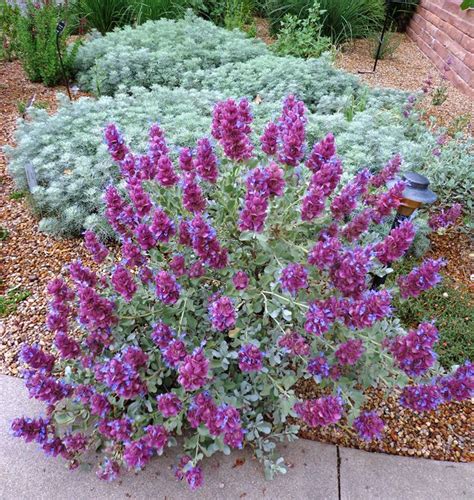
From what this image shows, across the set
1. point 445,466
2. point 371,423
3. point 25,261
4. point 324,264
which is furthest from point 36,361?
point 445,466

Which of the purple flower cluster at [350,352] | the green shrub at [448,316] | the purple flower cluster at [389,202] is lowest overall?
the green shrub at [448,316]

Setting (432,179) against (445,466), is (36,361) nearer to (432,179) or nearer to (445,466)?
(445,466)

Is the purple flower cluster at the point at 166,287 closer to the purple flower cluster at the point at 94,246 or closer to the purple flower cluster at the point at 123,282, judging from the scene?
the purple flower cluster at the point at 123,282

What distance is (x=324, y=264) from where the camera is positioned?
1.51m

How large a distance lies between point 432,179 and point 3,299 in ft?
9.71

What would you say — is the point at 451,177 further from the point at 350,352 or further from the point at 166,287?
the point at 166,287

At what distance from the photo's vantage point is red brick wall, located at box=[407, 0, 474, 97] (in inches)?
229

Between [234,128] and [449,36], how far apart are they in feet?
21.0

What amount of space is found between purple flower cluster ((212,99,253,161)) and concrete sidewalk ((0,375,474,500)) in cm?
120

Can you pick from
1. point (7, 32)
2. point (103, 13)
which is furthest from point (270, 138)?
point (103, 13)

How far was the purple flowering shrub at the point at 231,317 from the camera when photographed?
146 cm

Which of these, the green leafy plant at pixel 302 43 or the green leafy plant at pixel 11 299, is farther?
the green leafy plant at pixel 302 43

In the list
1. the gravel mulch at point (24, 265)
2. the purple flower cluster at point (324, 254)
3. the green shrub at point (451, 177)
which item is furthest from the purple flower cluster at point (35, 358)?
the green shrub at point (451, 177)

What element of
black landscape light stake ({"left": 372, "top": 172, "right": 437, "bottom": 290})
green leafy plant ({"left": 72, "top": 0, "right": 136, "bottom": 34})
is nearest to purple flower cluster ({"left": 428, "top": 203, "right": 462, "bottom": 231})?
black landscape light stake ({"left": 372, "top": 172, "right": 437, "bottom": 290})
